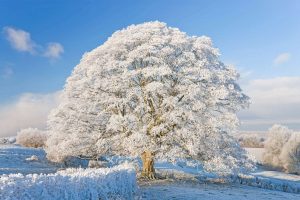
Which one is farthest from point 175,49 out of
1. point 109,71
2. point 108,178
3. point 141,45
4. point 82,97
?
point 108,178

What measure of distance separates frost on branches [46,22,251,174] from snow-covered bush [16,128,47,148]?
39468 millimetres

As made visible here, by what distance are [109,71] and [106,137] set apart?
17.0 ft

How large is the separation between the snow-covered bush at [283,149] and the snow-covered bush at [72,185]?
220 ft

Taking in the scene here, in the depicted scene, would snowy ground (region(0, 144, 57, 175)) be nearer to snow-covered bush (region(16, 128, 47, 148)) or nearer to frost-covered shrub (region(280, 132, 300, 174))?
snow-covered bush (region(16, 128, 47, 148))

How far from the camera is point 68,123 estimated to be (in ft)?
112

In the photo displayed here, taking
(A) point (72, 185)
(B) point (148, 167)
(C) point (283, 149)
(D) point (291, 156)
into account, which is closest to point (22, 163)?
(B) point (148, 167)

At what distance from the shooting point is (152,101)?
110 feet

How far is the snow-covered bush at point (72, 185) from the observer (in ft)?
47.5

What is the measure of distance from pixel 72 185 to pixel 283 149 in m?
75.6

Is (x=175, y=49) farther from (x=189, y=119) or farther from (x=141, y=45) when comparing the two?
(x=189, y=119)

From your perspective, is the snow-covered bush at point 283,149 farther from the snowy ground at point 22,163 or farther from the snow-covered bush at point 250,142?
the snowy ground at point 22,163

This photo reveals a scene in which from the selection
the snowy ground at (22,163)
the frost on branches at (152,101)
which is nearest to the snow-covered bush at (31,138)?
the snowy ground at (22,163)

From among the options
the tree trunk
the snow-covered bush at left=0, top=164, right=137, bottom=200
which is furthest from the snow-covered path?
the tree trunk

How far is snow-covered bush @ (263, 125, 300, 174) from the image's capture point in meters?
85.4
